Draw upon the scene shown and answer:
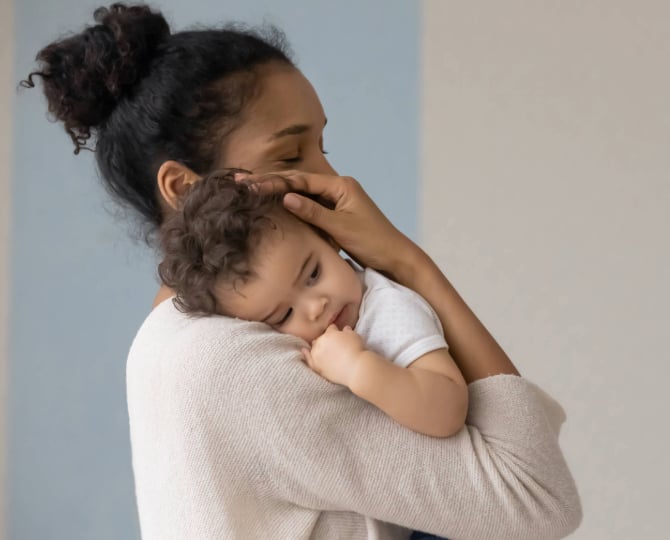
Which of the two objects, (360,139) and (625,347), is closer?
(625,347)


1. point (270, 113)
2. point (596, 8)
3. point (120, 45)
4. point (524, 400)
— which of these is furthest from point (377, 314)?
point (596, 8)

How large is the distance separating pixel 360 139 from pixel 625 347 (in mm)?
849

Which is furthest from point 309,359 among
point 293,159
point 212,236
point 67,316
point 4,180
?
point 4,180

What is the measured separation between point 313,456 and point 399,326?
0.16 meters

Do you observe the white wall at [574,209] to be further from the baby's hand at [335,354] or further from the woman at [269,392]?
the baby's hand at [335,354]

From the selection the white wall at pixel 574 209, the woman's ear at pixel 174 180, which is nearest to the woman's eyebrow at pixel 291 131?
the woman's ear at pixel 174 180

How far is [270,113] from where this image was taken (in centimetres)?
116

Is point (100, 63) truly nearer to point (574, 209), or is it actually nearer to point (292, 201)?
point (292, 201)

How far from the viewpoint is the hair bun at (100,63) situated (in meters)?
1.20

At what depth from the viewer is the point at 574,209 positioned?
2.48 metres

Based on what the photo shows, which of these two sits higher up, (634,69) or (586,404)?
(634,69)

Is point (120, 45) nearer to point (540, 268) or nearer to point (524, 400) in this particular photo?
point (524, 400)

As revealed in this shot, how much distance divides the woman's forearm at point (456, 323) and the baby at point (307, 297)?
0.12 ft

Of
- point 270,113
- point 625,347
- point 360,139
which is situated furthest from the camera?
point 360,139
